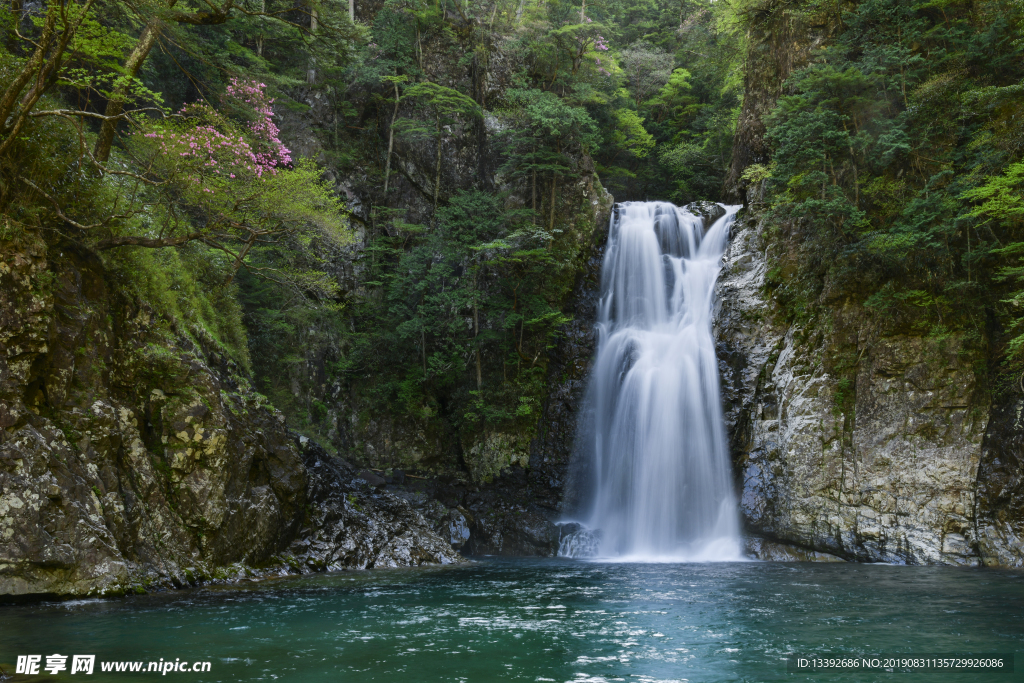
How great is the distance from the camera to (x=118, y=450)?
955 cm

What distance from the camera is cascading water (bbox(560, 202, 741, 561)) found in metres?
16.2

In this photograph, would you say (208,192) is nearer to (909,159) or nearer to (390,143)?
(390,143)

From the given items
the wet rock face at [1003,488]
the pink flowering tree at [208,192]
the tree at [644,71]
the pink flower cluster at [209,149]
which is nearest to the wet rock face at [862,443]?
the wet rock face at [1003,488]

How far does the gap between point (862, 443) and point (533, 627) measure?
10532 mm

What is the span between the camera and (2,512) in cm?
762

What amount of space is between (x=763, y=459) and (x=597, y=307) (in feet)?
24.2

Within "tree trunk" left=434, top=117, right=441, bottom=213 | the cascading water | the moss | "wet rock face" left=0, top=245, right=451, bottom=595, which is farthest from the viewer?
"tree trunk" left=434, top=117, right=441, bottom=213

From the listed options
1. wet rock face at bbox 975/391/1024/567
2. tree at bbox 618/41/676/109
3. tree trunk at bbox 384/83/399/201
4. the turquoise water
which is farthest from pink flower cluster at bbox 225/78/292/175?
tree at bbox 618/41/676/109

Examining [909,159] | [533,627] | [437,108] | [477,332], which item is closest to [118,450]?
[533,627]

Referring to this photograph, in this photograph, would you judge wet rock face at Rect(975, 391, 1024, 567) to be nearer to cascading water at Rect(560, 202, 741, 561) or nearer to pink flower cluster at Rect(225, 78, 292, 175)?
cascading water at Rect(560, 202, 741, 561)

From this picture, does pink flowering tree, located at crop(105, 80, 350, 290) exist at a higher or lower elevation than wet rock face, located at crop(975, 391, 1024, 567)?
higher

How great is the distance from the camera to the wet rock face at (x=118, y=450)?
8055 mm

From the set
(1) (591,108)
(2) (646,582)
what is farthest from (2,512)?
(1) (591,108)

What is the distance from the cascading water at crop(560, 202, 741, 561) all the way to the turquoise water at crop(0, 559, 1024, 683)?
4.89 meters
